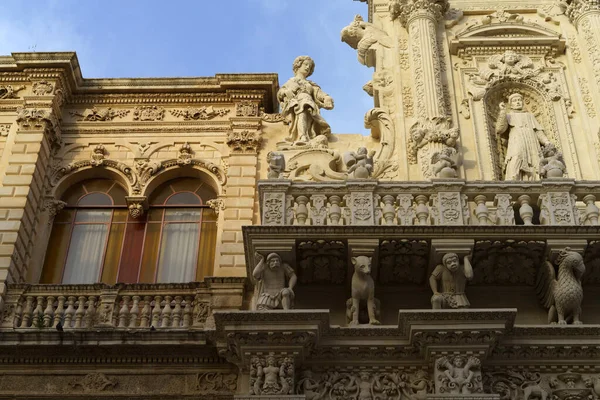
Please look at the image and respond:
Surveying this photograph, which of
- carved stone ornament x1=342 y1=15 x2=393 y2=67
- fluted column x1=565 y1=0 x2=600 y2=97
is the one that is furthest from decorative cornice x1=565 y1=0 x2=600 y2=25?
carved stone ornament x1=342 y1=15 x2=393 y2=67

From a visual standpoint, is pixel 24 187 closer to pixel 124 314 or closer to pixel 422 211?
pixel 124 314

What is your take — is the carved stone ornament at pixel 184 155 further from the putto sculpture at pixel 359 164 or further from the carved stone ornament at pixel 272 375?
the carved stone ornament at pixel 272 375

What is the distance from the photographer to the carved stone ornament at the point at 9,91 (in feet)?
55.3

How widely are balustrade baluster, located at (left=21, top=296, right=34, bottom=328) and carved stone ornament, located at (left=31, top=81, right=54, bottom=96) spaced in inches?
161

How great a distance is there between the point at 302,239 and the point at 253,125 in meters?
4.12

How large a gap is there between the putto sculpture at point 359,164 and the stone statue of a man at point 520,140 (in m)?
2.44

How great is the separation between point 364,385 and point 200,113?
653 cm

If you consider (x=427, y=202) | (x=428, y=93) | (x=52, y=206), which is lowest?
(x=427, y=202)

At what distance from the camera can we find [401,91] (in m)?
16.7

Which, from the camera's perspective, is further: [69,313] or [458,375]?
[69,313]

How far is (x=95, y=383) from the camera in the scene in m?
13.1

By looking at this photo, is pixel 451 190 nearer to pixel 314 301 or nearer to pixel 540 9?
pixel 314 301

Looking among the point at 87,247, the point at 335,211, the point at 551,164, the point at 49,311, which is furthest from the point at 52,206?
the point at 551,164

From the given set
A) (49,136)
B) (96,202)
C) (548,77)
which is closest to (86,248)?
(96,202)
